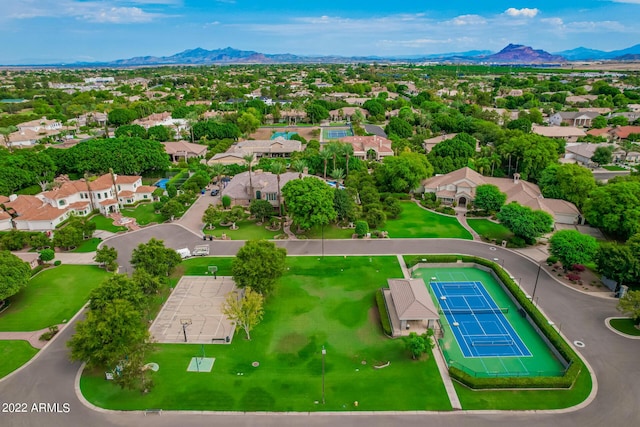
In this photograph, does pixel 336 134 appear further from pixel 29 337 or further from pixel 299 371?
pixel 29 337

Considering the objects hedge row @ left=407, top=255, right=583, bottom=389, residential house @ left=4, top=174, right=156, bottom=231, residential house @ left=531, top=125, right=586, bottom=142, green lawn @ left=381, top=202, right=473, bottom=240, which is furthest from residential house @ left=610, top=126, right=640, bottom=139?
residential house @ left=4, top=174, right=156, bottom=231

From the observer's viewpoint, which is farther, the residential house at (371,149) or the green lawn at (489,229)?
the residential house at (371,149)

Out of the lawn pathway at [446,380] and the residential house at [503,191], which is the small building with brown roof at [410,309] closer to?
the lawn pathway at [446,380]

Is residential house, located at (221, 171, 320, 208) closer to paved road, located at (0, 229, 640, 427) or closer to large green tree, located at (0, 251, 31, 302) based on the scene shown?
large green tree, located at (0, 251, 31, 302)

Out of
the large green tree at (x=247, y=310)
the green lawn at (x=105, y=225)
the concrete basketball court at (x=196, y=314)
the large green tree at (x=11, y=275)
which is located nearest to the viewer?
the large green tree at (x=247, y=310)

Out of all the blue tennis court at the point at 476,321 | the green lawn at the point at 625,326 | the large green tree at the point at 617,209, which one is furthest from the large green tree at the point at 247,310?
the large green tree at the point at 617,209

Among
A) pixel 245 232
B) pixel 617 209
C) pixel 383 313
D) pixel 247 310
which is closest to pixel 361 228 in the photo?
pixel 245 232

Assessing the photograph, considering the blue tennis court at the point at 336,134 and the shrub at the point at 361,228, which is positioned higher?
the blue tennis court at the point at 336,134
